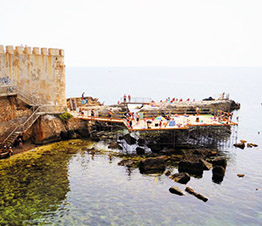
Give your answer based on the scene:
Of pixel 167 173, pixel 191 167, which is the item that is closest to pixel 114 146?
pixel 167 173

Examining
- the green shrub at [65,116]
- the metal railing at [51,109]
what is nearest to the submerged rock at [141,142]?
the green shrub at [65,116]

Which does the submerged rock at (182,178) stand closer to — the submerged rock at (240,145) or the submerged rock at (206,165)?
the submerged rock at (206,165)

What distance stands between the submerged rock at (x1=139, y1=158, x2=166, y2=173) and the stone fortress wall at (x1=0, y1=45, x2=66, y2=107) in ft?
51.6

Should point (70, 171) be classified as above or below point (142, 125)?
below

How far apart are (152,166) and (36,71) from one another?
19.1 m

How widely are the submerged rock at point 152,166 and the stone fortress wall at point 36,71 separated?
15713 mm

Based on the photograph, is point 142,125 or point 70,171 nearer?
point 70,171

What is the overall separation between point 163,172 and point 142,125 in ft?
27.7

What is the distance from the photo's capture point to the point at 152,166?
2953 cm

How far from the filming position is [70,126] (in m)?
39.1

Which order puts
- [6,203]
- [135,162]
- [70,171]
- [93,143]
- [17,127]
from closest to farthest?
[6,203]
[70,171]
[135,162]
[17,127]
[93,143]

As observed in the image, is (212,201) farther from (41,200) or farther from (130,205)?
(41,200)

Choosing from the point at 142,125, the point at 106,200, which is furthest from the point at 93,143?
the point at 106,200

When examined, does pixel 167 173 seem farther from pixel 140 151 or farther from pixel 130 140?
pixel 130 140
